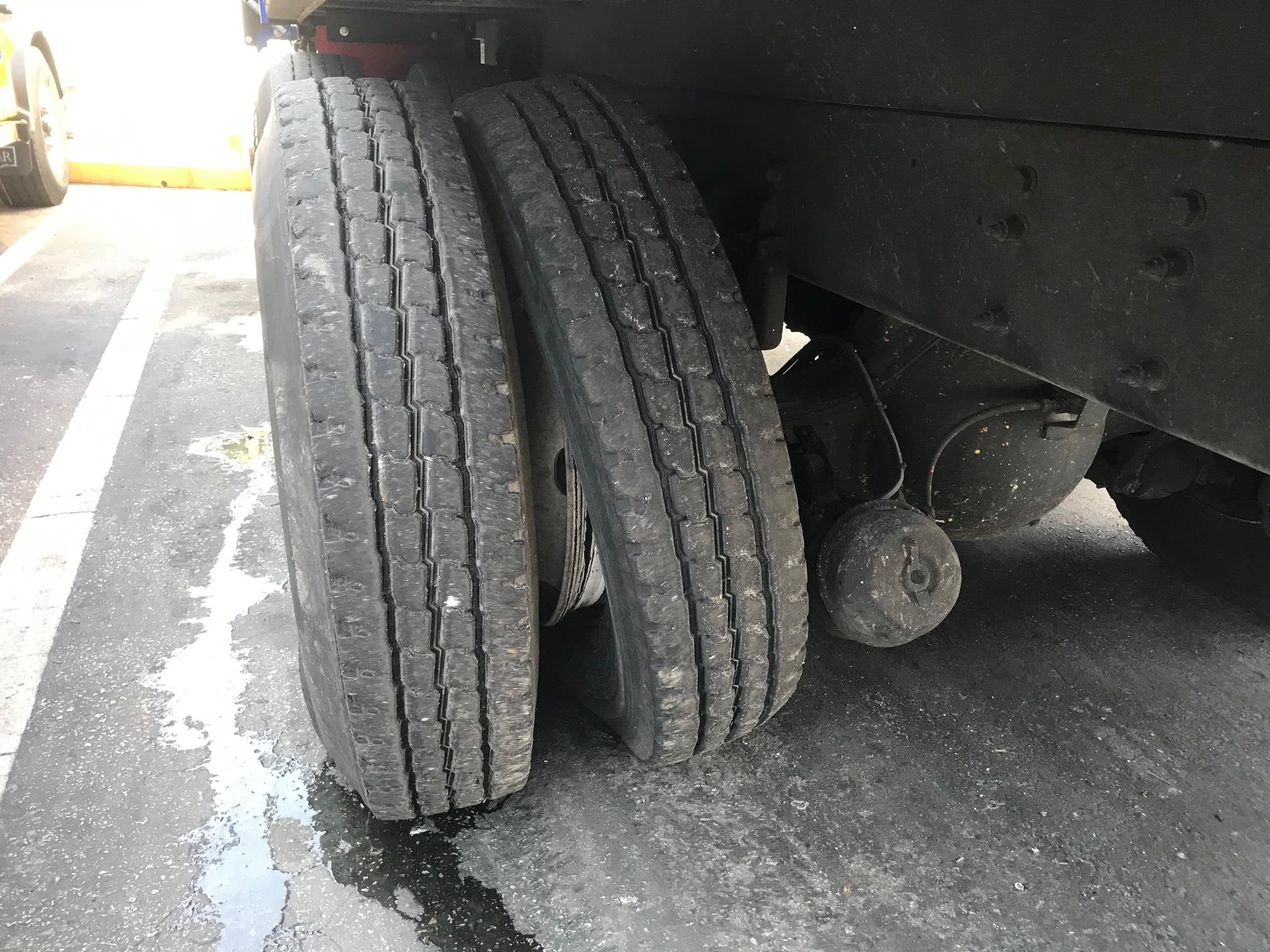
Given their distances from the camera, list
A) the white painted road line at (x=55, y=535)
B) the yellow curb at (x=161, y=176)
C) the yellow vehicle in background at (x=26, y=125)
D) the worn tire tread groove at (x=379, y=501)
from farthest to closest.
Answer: the yellow curb at (x=161, y=176)
the yellow vehicle in background at (x=26, y=125)
the white painted road line at (x=55, y=535)
the worn tire tread groove at (x=379, y=501)

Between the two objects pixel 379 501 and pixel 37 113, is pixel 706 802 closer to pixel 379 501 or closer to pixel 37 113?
pixel 379 501

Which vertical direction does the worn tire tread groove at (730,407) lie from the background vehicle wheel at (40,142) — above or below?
above

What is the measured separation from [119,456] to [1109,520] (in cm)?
338

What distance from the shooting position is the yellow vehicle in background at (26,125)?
6.57 m

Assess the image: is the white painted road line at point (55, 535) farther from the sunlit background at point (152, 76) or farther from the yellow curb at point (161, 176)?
the yellow curb at point (161, 176)

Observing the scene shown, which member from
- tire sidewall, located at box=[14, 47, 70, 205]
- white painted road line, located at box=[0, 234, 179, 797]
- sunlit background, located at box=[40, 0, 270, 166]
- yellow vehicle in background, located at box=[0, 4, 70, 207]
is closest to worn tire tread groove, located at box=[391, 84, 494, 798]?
white painted road line, located at box=[0, 234, 179, 797]

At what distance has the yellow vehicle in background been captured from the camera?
21.6 feet

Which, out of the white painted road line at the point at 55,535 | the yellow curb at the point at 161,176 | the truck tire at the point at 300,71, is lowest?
the yellow curb at the point at 161,176

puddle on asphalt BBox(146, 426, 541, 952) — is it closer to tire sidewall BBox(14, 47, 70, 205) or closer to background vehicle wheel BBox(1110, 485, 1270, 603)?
background vehicle wheel BBox(1110, 485, 1270, 603)

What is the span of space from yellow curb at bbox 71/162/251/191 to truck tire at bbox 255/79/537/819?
24.3 ft

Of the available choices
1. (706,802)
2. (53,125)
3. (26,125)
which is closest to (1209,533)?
(706,802)

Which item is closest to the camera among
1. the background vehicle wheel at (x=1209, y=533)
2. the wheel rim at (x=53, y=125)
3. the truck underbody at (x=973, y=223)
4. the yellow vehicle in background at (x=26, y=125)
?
the truck underbody at (x=973, y=223)

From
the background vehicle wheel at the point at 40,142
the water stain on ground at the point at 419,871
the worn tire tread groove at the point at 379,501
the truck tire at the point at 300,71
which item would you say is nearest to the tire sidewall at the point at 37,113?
the background vehicle wheel at the point at 40,142

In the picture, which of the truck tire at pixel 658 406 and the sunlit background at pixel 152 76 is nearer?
the truck tire at pixel 658 406
